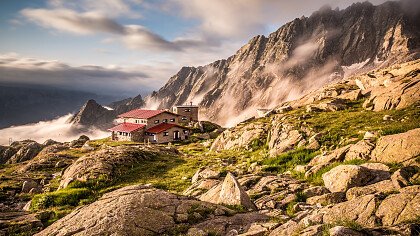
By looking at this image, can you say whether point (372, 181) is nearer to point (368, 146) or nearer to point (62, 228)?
point (368, 146)

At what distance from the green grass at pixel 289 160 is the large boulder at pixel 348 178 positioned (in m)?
9.66

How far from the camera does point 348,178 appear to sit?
19.4m

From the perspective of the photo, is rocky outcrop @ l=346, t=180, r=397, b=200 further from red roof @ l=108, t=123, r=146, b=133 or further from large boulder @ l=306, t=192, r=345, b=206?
red roof @ l=108, t=123, r=146, b=133

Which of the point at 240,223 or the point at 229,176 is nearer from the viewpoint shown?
the point at 240,223

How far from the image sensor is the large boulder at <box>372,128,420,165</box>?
805 inches

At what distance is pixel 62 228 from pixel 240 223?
30.0 ft

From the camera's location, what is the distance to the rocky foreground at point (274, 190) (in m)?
12.6

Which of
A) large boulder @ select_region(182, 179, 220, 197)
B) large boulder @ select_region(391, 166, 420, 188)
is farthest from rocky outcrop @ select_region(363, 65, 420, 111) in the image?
large boulder @ select_region(182, 179, 220, 197)

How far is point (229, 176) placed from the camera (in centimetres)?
1944

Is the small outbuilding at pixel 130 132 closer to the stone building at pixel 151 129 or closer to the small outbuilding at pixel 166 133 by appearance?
the stone building at pixel 151 129

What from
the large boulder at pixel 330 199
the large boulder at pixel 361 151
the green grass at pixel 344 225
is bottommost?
the large boulder at pixel 330 199

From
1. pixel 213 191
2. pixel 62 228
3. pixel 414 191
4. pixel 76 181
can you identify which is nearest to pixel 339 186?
pixel 414 191

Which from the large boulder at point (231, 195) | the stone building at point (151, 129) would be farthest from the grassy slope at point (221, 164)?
the stone building at point (151, 129)

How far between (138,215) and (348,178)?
561 inches
